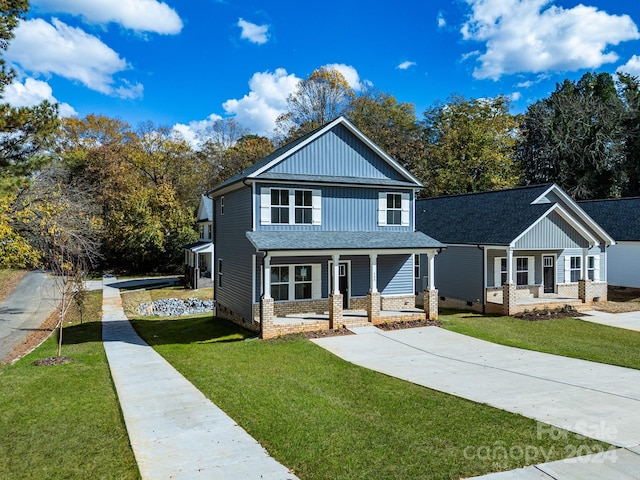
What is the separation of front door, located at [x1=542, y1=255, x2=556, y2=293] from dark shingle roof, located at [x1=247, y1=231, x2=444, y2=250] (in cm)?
882

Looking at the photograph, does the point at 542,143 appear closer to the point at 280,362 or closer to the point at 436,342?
the point at 436,342

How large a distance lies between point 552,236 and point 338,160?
1173 cm

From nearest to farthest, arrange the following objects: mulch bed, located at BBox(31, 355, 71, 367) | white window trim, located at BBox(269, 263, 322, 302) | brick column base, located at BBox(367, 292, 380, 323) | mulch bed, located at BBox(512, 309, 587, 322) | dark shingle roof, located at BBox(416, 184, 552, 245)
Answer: mulch bed, located at BBox(31, 355, 71, 367)
brick column base, located at BBox(367, 292, 380, 323)
white window trim, located at BBox(269, 263, 322, 302)
mulch bed, located at BBox(512, 309, 587, 322)
dark shingle roof, located at BBox(416, 184, 552, 245)

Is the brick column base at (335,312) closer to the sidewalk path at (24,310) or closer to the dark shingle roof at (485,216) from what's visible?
the dark shingle roof at (485,216)

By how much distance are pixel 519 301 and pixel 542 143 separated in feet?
99.8

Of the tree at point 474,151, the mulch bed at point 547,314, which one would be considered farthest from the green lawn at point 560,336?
the tree at point 474,151

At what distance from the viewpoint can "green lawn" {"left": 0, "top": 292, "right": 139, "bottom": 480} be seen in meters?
6.82

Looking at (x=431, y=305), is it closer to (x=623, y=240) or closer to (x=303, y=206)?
(x=303, y=206)

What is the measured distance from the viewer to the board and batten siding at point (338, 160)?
1928 cm

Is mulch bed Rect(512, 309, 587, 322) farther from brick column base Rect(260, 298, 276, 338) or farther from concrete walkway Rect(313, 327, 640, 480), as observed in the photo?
brick column base Rect(260, 298, 276, 338)

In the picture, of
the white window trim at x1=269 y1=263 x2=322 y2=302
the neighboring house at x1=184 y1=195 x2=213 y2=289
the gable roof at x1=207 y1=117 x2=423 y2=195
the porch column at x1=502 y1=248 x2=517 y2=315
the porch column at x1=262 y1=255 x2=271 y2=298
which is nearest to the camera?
the porch column at x1=262 y1=255 x2=271 y2=298

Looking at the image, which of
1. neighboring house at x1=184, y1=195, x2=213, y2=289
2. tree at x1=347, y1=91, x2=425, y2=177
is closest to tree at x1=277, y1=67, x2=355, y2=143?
tree at x1=347, y1=91, x2=425, y2=177

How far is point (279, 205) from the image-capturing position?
18719mm

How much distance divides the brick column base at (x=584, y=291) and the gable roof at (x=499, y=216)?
7.68 feet
